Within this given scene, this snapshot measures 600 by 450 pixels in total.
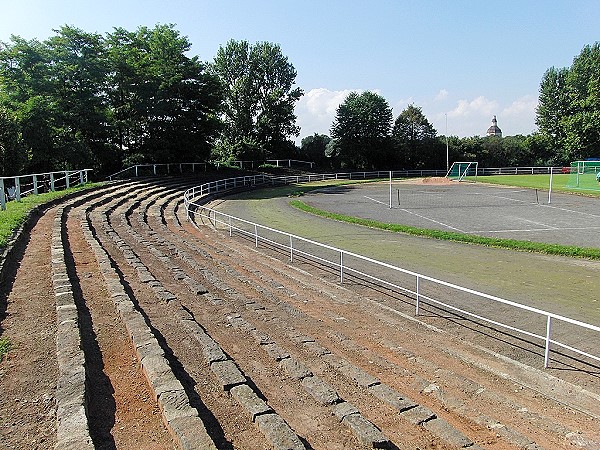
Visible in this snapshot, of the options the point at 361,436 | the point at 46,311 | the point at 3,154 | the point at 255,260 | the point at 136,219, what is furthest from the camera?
the point at 3,154

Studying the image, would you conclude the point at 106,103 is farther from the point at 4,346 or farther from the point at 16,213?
the point at 4,346

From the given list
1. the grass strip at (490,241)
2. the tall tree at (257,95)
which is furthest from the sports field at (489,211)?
the tall tree at (257,95)

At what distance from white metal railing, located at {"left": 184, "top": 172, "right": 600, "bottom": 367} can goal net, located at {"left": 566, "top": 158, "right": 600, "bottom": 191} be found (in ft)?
102

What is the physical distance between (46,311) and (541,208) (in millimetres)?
30656

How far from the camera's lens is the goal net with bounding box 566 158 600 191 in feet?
144

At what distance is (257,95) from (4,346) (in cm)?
6641

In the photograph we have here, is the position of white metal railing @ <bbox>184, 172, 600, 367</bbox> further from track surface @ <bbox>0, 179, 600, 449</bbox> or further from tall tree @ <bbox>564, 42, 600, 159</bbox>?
tall tree @ <bbox>564, 42, 600, 159</bbox>

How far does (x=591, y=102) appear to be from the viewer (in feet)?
211

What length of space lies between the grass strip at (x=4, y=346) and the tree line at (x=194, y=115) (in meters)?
21.8

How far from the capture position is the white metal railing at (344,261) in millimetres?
7459

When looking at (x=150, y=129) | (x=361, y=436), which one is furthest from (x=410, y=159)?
(x=361, y=436)

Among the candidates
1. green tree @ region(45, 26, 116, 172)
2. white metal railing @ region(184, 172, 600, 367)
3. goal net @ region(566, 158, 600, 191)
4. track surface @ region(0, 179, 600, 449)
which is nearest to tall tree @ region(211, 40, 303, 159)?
white metal railing @ region(184, 172, 600, 367)

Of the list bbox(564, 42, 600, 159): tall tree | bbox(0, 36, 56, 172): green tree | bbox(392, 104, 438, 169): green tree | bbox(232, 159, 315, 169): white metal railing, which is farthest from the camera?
bbox(392, 104, 438, 169): green tree

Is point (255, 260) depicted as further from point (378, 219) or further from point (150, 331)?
point (378, 219)
